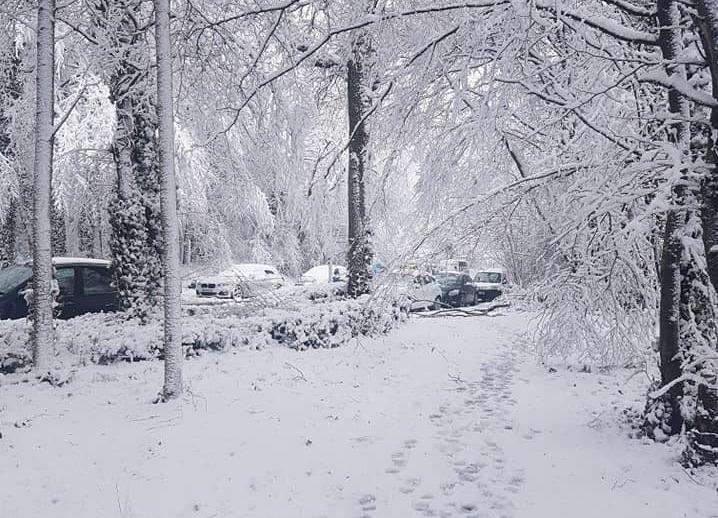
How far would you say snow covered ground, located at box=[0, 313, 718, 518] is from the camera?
437cm

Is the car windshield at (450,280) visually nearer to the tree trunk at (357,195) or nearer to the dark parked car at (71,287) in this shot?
the tree trunk at (357,195)

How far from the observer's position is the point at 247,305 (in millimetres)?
11883

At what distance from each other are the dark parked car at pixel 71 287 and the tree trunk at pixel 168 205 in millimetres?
4994

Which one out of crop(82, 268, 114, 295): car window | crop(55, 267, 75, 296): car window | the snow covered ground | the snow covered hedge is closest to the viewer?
the snow covered ground

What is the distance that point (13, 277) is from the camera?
1104cm

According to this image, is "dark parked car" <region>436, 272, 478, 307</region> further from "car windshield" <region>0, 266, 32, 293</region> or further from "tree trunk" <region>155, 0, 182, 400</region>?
"tree trunk" <region>155, 0, 182, 400</region>

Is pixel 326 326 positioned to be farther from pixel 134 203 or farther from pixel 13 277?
pixel 13 277

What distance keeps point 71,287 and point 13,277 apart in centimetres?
111

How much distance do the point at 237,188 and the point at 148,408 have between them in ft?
29.9

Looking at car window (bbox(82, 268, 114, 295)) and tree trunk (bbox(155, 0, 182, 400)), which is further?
car window (bbox(82, 268, 114, 295))

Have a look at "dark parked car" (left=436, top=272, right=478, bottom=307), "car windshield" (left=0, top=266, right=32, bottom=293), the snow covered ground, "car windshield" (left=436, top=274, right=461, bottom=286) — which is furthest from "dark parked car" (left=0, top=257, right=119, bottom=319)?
"car windshield" (left=436, top=274, right=461, bottom=286)

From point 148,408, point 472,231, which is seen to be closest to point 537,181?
point 472,231

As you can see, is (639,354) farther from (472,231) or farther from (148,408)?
(148,408)

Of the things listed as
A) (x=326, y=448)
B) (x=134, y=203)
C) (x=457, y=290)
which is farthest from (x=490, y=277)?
(x=326, y=448)
